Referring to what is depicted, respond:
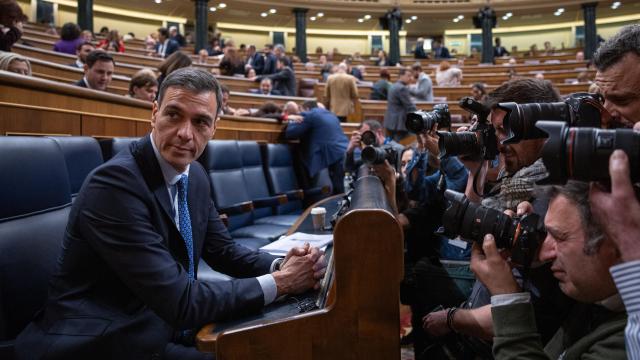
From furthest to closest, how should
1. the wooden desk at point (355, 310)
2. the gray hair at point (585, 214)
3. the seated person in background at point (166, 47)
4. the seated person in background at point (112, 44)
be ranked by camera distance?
the seated person in background at point (166, 47) < the seated person in background at point (112, 44) < the wooden desk at point (355, 310) < the gray hair at point (585, 214)

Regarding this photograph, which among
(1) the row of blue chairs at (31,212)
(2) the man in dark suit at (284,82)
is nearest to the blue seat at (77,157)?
(1) the row of blue chairs at (31,212)

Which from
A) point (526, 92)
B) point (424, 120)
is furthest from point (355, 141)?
point (526, 92)

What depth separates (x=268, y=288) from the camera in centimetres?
92

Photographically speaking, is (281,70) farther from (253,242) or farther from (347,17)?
(347,17)

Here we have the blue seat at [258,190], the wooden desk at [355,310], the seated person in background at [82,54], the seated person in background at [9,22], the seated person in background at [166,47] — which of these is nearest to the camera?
the wooden desk at [355,310]

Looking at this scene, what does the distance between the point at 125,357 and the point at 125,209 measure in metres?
0.28

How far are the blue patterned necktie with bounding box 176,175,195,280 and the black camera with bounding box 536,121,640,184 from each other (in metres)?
0.80

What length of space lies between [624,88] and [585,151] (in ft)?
2.86

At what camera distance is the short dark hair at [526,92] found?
4.12 feet

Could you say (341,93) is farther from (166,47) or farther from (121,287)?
(121,287)

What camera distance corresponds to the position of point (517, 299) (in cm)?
77

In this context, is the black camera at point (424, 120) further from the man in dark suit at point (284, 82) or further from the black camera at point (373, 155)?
the man in dark suit at point (284, 82)

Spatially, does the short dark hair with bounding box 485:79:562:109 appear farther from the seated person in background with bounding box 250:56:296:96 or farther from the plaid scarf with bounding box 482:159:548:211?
the seated person in background with bounding box 250:56:296:96

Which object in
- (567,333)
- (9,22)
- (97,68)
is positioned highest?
(9,22)
